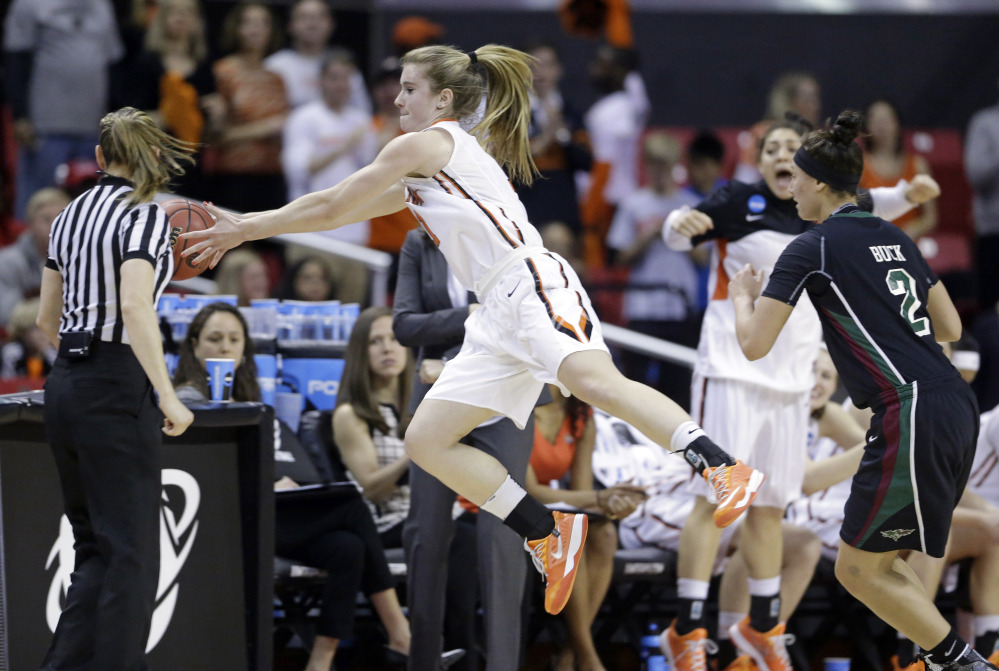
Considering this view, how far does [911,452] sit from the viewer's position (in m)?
3.88

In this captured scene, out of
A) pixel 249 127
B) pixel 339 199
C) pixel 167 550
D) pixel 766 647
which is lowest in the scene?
pixel 766 647

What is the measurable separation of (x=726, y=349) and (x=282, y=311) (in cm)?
220

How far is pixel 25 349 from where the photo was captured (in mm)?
6543

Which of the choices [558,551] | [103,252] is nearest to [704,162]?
[558,551]

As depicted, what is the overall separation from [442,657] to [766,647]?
1260 millimetres

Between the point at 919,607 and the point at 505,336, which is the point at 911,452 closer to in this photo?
the point at 919,607

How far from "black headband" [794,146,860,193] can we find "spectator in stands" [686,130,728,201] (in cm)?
454

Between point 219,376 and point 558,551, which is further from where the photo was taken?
point 219,376

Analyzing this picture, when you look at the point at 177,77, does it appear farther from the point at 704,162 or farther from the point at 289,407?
the point at 704,162

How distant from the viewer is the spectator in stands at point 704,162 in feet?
28.6

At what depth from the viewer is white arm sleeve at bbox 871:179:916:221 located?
5.03 m

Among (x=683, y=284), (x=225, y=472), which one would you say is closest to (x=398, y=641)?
(x=225, y=472)

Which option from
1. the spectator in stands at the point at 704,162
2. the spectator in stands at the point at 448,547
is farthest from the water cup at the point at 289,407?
the spectator in stands at the point at 704,162

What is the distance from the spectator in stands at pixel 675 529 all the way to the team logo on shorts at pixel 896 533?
1.17 metres
